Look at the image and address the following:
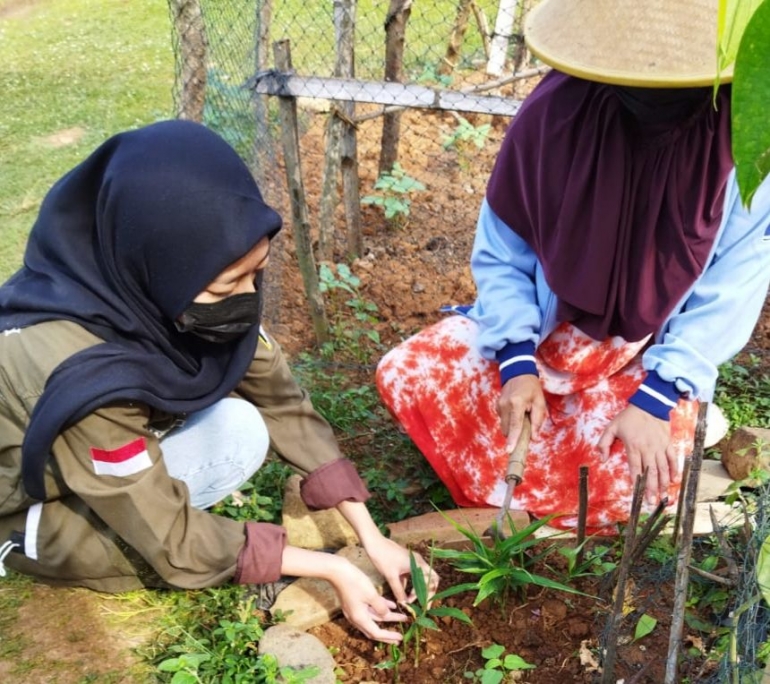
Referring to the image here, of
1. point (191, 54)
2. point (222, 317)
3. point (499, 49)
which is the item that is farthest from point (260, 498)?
point (499, 49)

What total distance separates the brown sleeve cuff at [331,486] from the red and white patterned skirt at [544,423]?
44 centimetres

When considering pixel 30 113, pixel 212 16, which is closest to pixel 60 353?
pixel 212 16

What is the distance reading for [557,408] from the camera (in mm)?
2605

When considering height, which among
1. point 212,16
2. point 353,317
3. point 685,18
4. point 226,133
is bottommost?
point 353,317

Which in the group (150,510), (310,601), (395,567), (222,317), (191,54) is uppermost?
(191,54)

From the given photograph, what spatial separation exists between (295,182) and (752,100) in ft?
9.03

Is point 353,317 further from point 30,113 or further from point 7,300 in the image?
point 30,113

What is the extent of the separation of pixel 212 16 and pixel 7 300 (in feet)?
7.30

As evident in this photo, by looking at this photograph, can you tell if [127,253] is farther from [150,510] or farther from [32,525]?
[32,525]

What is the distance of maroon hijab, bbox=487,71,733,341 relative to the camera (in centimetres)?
206

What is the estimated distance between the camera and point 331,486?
2266 millimetres

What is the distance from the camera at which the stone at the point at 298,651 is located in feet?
6.41

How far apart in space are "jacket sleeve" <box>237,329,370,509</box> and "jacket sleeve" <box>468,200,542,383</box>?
0.49 m

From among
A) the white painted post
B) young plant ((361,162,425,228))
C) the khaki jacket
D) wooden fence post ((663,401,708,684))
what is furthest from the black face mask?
the white painted post
